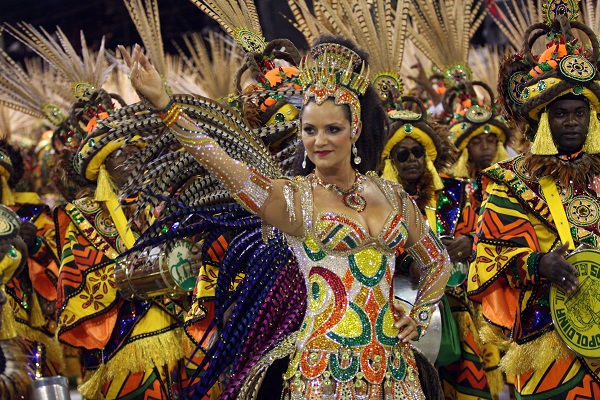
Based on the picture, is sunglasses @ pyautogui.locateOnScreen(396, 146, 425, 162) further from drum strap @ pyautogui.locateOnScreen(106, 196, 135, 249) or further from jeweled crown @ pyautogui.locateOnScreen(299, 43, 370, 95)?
jeweled crown @ pyautogui.locateOnScreen(299, 43, 370, 95)

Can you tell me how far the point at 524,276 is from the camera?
5391 millimetres

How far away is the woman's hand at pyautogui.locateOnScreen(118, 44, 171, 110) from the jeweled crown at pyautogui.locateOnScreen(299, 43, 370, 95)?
740 mm

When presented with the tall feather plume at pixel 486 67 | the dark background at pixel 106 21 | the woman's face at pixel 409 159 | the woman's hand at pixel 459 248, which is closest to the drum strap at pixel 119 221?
the woman's face at pixel 409 159

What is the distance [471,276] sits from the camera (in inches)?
228

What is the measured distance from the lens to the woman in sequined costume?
4.25 meters

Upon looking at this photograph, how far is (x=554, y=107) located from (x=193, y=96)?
194 cm

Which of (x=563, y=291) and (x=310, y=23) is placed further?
(x=310, y=23)

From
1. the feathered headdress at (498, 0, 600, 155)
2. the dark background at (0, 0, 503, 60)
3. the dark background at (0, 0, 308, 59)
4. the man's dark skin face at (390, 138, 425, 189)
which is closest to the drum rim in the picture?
the feathered headdress at (498, 0, 600, 155)

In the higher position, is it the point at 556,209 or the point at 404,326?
the point at 556,209

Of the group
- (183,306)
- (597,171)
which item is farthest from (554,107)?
(183,306)

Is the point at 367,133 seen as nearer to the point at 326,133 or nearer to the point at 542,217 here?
the point at 326,133

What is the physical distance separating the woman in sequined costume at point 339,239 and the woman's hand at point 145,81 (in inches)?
4.9

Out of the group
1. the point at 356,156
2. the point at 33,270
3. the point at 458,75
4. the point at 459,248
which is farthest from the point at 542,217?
the point at 33,270

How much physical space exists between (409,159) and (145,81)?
3.54 metres
